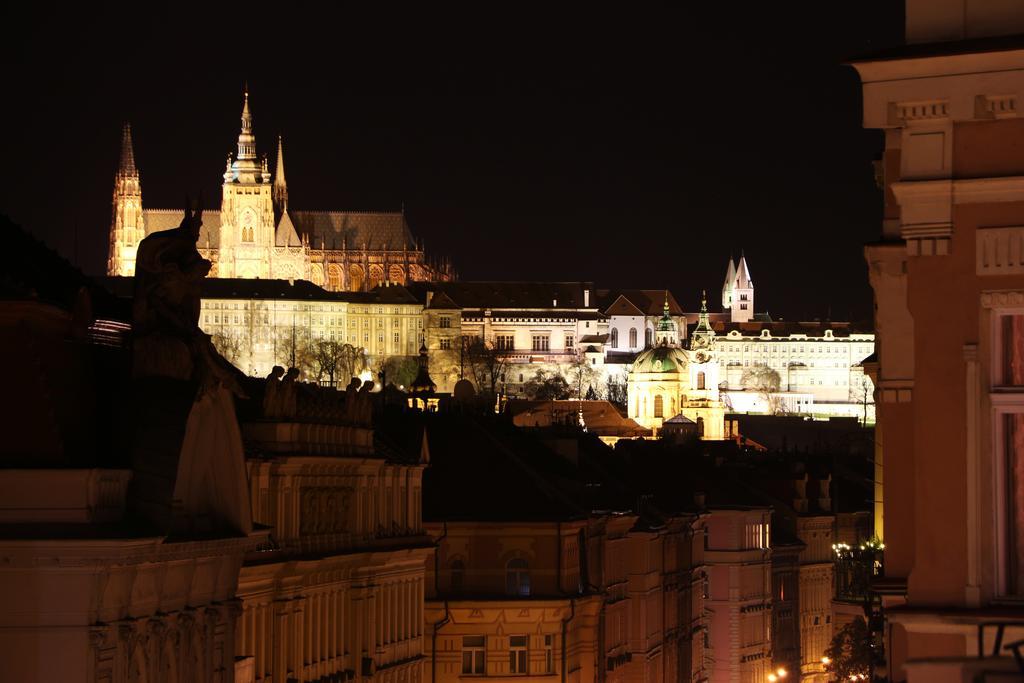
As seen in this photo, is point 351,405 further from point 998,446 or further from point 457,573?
point 998,446

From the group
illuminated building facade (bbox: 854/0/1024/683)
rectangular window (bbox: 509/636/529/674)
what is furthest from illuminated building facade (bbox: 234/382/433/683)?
illuminated building facade (bbox: 854/0/1024/683)

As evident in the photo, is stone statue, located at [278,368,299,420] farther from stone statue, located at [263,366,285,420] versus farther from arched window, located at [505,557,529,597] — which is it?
arched window, located at [505,557,529,597]

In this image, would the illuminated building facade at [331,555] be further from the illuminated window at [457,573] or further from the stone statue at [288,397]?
the illuminated window at [457,573]

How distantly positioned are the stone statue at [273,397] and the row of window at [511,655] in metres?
12.2

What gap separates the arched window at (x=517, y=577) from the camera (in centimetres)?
4316

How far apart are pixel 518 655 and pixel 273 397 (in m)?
13.6

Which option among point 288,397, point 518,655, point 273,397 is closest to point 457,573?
point 518,655

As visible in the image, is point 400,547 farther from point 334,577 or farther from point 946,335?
point 946,335

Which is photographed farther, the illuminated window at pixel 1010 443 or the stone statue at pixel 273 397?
the stone statue at pixel 273 397

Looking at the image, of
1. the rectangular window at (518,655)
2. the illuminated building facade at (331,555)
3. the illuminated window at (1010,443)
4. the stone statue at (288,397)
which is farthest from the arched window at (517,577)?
the illuminated window at (1010,443)

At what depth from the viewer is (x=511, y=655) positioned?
4316 cm

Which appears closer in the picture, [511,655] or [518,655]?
[511,655]

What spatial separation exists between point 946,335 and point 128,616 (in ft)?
22.4

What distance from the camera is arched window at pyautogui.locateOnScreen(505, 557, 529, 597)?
142 feet
